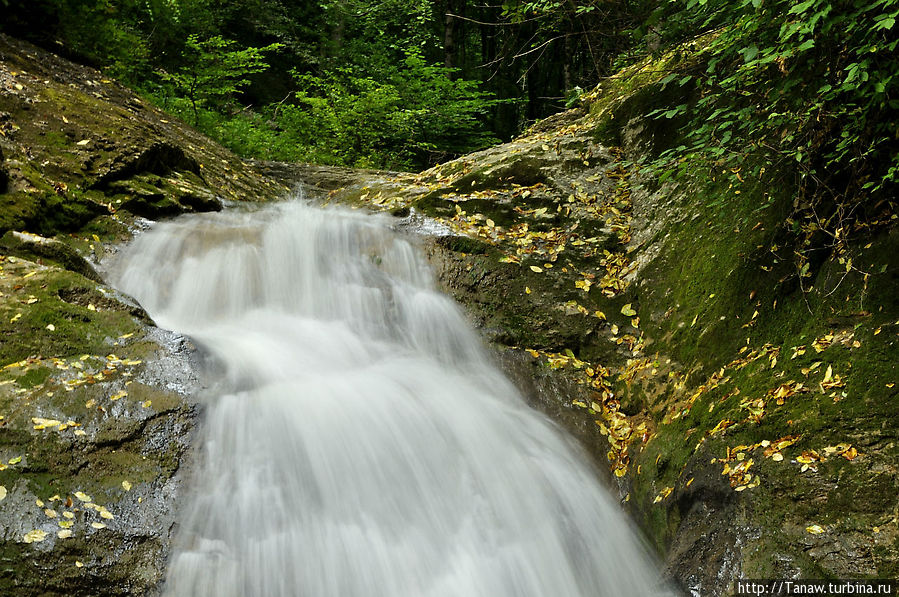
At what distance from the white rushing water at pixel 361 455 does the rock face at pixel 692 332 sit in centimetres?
43

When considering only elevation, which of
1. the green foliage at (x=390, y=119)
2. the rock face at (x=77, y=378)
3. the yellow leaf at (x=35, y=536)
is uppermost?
the green foliage at (x=390, y=119)

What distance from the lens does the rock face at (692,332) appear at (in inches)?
120

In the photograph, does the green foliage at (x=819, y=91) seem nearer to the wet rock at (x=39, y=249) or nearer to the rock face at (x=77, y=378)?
the rock face at (x=77, y=378)

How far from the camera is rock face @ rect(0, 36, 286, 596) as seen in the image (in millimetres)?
2896

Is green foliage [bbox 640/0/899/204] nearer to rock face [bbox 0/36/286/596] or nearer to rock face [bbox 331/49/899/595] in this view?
rock face [bbox 331/49/899/595]

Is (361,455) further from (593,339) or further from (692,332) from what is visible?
(692,332)

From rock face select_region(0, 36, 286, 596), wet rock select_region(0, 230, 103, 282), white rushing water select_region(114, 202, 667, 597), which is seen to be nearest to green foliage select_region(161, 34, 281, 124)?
rock face select_region(0, 36, 286, 596)

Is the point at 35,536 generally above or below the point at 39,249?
below

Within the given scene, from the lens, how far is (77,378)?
3529mm

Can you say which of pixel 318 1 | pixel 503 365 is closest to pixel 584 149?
pixel 503 365

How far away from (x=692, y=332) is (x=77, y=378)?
4.33 m

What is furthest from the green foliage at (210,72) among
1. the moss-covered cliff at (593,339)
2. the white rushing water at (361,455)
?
the white rushing water at (361,455)

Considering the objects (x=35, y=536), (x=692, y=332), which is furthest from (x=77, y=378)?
(x=692, y=332)

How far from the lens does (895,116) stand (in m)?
3.32
